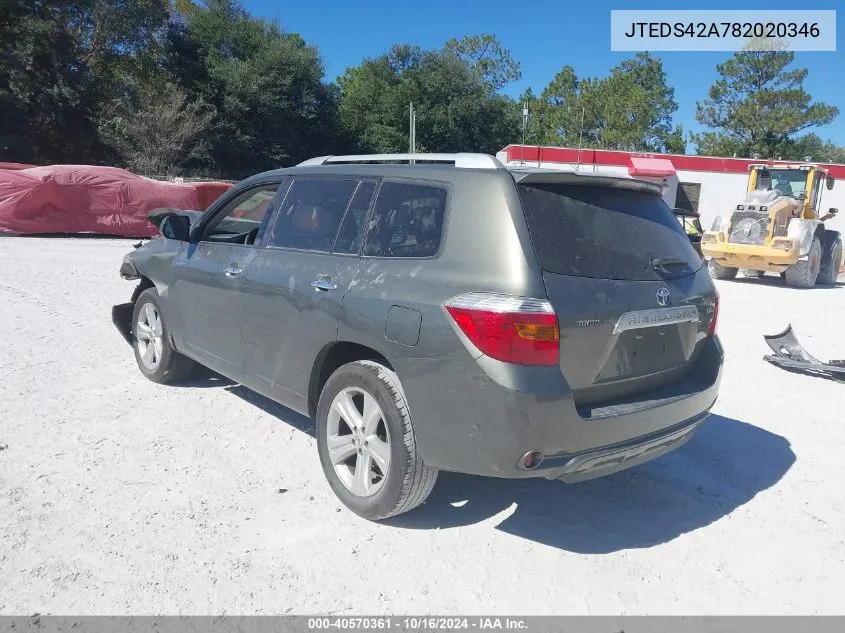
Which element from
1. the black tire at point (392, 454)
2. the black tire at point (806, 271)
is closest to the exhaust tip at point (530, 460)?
the black tire at point (392, 454)

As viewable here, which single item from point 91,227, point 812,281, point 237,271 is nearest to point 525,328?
point 237,271

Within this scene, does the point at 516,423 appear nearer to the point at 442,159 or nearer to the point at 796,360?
the point at 442,159

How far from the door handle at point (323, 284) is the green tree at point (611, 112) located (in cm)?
5235

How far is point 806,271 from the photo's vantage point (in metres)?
13.5

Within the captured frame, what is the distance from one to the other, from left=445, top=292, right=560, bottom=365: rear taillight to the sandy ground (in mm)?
1003

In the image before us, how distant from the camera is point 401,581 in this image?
2832 millimetres

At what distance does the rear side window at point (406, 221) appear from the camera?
10.4ft

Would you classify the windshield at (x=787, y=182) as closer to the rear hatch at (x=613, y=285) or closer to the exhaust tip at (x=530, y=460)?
A: the rear hatch at (x=613, y=285)

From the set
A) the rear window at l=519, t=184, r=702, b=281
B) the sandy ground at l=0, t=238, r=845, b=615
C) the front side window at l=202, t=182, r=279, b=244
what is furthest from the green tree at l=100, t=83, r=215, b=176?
the rear window at l=519, t=184, r=702, b=281

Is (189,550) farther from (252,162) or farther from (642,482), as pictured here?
(252,162)

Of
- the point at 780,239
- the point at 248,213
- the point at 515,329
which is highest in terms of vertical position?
the point at 248,213

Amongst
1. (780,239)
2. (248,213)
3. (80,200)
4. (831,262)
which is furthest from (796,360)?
(80,200)

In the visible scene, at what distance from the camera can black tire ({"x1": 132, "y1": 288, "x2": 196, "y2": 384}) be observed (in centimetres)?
505

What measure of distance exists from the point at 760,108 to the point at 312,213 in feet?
185
